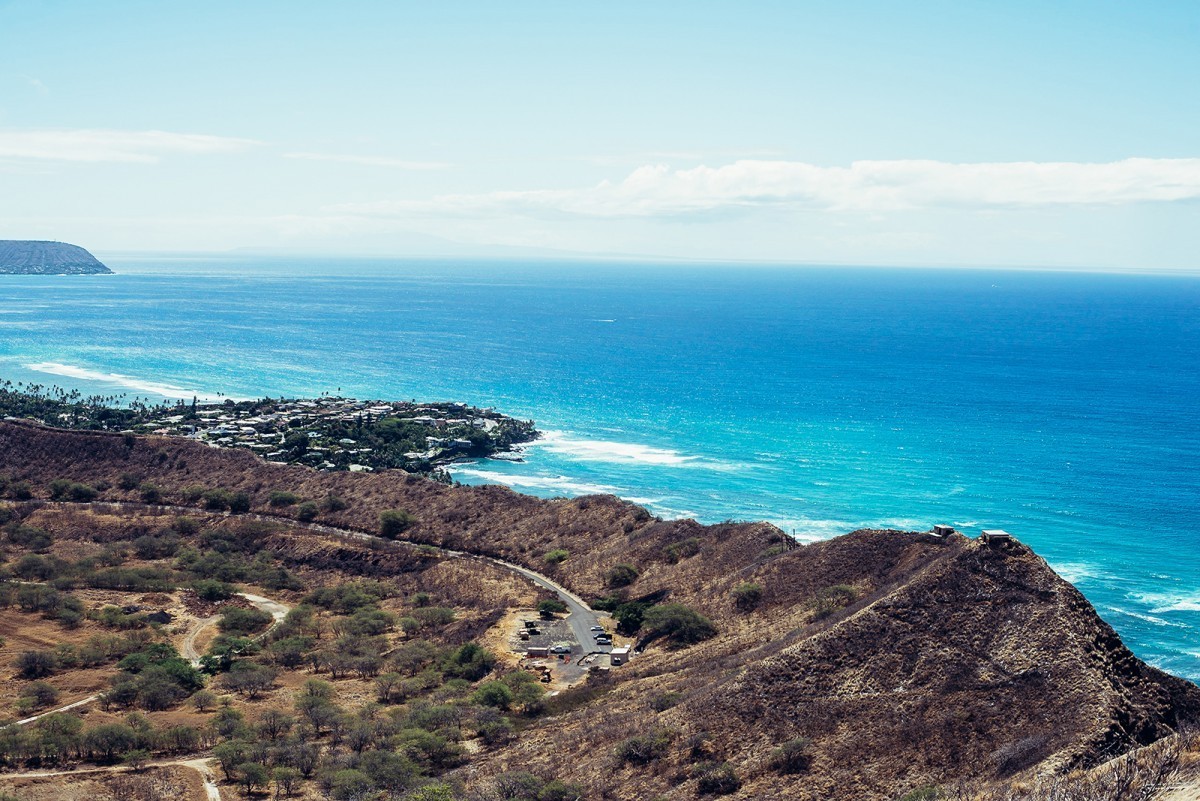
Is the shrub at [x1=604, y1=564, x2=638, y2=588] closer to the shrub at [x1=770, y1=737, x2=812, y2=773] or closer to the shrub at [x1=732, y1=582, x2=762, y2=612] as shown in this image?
the shrub at [x1=732, y1=582, x2=762, y2=612]

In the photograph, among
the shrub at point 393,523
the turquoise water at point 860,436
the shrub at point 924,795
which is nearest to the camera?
the shrub at point 924,795

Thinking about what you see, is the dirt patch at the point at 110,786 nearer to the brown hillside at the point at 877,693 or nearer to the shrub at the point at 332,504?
the brown hillside at the point at 877,693

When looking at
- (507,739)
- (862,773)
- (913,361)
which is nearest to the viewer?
(862,773)

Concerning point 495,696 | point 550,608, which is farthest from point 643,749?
point 550,608

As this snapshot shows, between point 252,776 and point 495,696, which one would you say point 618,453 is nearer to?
point 495,696

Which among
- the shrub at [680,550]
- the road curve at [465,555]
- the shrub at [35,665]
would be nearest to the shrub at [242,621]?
the shrub at [35,665]

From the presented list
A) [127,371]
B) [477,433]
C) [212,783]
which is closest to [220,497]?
[477,433]

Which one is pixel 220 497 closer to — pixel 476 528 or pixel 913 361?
pixel 476 528
